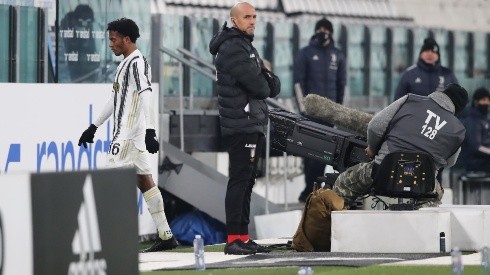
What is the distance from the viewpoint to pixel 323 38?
2131 cm

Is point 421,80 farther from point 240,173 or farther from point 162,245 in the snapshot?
point 240,173

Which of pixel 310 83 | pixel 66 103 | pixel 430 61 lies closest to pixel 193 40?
pixel 310 83

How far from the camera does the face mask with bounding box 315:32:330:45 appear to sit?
69.8 feet

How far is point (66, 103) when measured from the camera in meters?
16.6

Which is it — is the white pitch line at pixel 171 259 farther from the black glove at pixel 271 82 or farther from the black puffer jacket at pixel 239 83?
the black glove at pixel 271 82

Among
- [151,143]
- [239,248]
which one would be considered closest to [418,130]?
[239,248]

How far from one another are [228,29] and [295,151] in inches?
66.8

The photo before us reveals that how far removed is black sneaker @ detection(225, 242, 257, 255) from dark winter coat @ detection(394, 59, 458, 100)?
598 centimetres

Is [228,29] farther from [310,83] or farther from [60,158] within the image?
[310,83]

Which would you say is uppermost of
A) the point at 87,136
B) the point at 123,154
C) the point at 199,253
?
the point at 87,136

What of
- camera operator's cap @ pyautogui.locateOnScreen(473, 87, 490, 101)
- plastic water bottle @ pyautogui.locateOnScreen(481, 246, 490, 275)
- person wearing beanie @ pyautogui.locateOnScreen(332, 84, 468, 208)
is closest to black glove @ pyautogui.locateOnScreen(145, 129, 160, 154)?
person wearing beanie @ pyautogui.locateOnScreen(332, 84, 468, 208)

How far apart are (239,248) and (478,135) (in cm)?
981

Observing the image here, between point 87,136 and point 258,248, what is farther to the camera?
point 87,136

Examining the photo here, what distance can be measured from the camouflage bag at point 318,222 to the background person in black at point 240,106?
499mm
